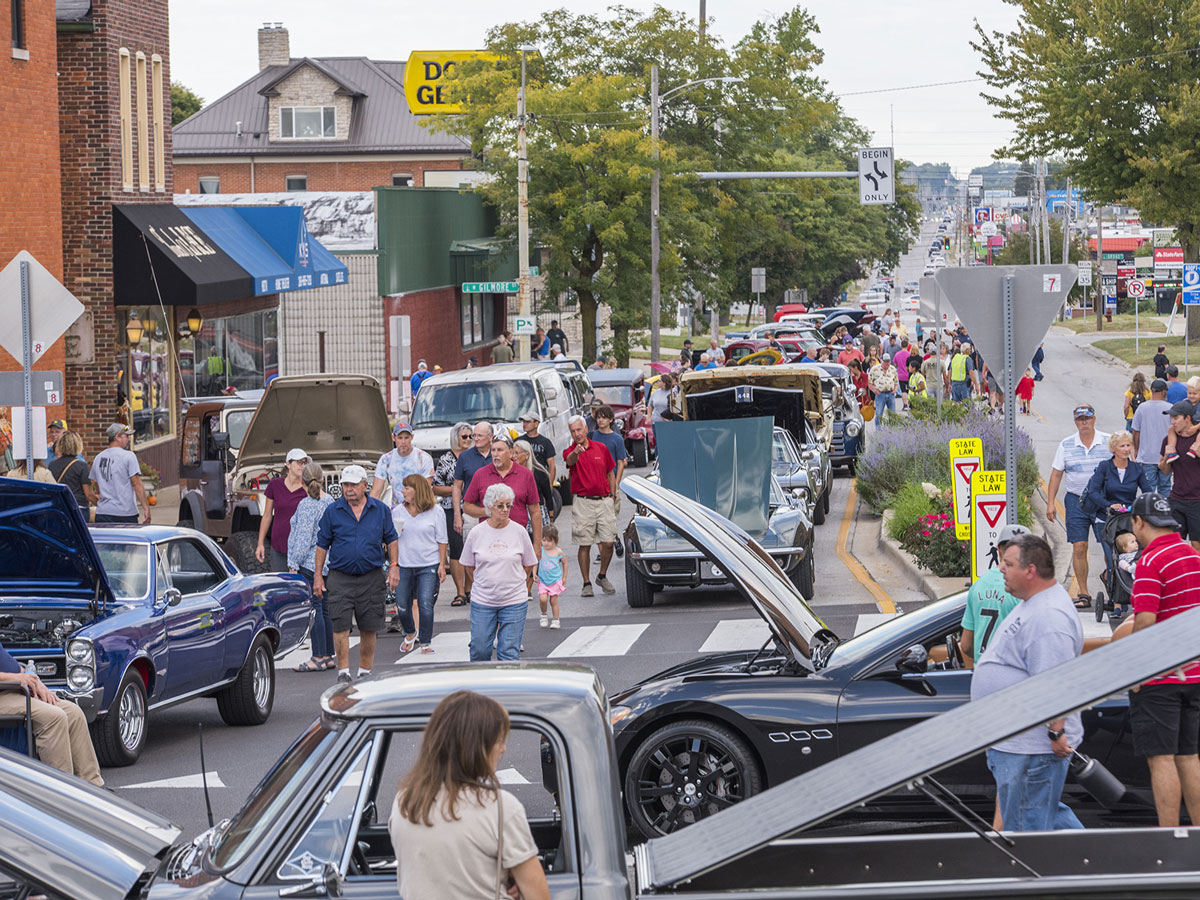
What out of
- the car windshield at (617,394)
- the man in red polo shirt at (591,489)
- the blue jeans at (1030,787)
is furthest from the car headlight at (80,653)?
the car windshield at (617,394)

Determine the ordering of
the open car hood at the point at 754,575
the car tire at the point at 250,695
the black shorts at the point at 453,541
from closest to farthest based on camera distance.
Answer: the open car hood at the point at 754,575 < the car tire at the point at 250,695 < the black shorts at the point at 453,541

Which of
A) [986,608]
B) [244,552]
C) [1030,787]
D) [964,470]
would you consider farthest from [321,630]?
[1030,787]

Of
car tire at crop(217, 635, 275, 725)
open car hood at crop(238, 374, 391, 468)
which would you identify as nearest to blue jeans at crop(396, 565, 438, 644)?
car tire at crop(217, 635, 275, 725)

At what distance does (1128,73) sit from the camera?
50688mm

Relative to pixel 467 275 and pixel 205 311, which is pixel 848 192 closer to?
pixel 467 275

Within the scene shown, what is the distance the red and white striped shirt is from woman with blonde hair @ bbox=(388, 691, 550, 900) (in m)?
4.33

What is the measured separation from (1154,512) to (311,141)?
→ 60.9 m

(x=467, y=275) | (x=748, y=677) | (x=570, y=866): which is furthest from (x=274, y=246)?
(x=570, y=866)

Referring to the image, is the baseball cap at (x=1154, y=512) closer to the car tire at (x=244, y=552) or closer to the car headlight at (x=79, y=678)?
the car headlight at (x=79, y=678)

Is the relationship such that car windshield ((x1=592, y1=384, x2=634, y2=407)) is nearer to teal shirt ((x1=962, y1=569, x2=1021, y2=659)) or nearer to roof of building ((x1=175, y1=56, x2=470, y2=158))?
teal shirt ((x1=962, y1=569, x2=1021, y2=659))

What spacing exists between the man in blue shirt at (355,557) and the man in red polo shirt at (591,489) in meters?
4.82

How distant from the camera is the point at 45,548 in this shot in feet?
32.7

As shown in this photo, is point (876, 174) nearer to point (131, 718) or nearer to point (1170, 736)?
point (131, 718)

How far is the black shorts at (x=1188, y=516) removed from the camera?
1466 cm
